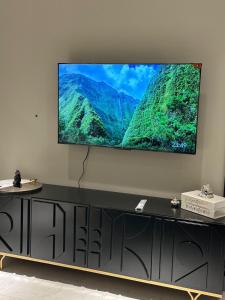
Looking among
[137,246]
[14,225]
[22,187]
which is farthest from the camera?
[22,187]

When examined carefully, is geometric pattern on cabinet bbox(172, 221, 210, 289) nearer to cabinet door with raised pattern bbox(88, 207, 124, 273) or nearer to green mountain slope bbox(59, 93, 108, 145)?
cabinet door with raised pattern bbox(88, 207, 124, 273)

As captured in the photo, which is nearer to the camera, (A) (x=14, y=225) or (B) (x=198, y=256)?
(B) (x=198, y=256)

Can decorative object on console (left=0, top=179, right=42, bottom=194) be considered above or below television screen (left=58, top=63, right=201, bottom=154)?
below

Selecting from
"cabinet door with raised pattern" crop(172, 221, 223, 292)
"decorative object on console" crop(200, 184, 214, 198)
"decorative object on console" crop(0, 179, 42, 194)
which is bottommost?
"cabinet door with raised pattern" crop(172, 221, 223, 292)

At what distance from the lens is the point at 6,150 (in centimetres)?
355

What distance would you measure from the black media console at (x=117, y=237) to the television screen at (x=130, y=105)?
47 cm

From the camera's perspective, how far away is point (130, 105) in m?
3.02

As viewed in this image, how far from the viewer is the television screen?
9.38ft

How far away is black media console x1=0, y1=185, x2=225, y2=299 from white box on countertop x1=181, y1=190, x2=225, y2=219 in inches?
2.3

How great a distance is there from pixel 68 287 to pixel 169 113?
150cm

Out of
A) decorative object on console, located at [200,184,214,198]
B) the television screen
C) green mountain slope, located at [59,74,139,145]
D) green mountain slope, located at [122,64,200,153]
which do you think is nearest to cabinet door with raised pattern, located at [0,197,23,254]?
the television screen

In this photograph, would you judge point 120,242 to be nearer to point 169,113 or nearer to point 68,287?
point 68,287

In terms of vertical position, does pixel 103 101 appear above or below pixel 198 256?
above

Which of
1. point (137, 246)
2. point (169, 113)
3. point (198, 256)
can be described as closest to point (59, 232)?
point (137, 246)
